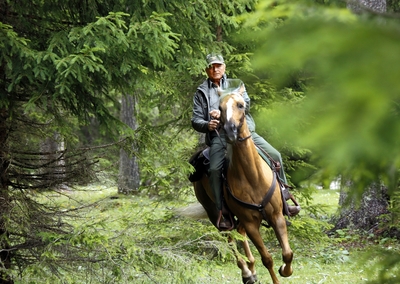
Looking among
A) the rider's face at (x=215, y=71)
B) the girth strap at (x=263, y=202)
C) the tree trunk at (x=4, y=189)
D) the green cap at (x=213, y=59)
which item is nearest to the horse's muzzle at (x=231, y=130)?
the girth strap at (x=263, y=202)

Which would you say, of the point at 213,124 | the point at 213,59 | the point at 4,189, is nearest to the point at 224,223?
the point at 213,124

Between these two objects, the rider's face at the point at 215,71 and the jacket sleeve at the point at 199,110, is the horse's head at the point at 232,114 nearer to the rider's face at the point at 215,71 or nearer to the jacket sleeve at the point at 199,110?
the rider's face at the point at 215,71

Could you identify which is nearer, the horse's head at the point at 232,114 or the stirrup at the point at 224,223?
Result: the horse's head at the point at 232,114

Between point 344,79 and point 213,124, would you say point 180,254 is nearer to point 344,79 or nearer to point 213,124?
point 213,124

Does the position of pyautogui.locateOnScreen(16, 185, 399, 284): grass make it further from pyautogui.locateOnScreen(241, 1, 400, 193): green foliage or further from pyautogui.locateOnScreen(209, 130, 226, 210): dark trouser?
pyautogui.locateOnScreen(241, 1, 400, 193): green foliage

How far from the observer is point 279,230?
7.21 m

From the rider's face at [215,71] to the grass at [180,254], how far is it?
6.76 feet

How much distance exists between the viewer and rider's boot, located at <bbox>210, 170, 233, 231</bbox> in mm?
7562

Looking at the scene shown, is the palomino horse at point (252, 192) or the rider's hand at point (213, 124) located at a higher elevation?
the rider's hand at point (213, 124)

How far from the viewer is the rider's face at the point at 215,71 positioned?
7.50 meters

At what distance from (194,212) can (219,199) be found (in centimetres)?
141

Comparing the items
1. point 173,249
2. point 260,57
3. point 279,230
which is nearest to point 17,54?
point 173,249

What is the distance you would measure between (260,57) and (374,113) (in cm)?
51

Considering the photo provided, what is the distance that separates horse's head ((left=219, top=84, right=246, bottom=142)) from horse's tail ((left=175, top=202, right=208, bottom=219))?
2802mm
